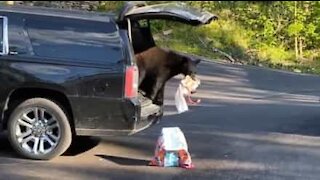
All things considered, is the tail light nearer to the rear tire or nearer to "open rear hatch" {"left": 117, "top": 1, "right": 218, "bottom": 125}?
"open rear hatch" {"left": 117, "top": 1, "right": 218, "bottom": 125}

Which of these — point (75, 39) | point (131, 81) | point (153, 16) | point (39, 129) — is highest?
point (153, 16)

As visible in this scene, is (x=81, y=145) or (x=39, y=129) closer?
(x=39, y=129)

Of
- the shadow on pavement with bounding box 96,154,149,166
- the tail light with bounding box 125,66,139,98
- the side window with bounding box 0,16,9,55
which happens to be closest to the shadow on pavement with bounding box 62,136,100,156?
the shadow on pavement with bounding box 96,154,149,166

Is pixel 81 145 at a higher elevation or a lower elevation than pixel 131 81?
lower

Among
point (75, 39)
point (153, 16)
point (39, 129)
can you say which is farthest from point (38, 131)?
point (153, 16)

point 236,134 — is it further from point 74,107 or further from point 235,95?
point 235,95

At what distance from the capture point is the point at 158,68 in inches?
346

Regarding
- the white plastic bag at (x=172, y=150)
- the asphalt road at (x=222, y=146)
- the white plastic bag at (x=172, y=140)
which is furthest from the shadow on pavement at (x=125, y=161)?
the white plastic bag at (x=172, y=140)

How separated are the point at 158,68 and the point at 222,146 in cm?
132

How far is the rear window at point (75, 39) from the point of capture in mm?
8133

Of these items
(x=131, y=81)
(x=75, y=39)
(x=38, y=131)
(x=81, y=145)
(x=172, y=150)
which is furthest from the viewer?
(x=81, y=145)

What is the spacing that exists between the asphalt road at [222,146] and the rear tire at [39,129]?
15cm

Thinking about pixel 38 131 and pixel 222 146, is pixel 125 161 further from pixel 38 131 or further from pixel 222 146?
pixel 222 146

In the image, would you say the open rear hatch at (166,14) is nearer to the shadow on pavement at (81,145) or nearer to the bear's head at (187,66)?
the bear's head at (187,66)
